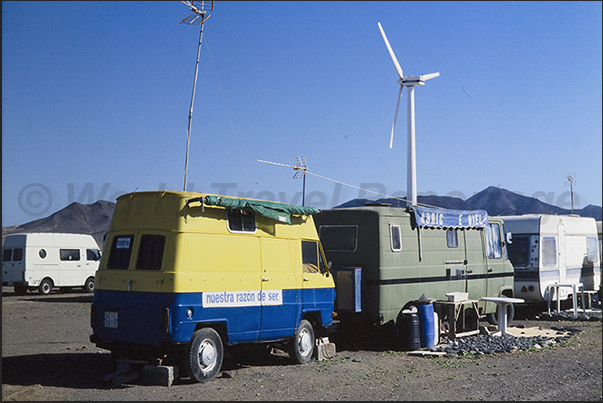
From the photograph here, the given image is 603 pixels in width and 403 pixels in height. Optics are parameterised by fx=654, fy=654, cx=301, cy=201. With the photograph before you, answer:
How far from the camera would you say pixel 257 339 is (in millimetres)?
10266

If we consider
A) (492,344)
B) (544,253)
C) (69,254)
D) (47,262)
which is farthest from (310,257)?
(69,254)

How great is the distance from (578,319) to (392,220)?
26.1 feet

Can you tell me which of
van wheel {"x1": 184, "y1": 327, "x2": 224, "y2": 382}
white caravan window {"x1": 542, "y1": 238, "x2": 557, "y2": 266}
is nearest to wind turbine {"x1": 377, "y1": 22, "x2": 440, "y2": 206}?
white caravan window {"x1": 542, "y1": 238, "x2": 557, "y2": 266}

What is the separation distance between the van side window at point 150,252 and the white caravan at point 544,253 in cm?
1249

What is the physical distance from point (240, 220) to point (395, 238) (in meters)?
4.11

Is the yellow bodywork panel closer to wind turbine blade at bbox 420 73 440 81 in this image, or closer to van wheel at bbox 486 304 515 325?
van wheel at bbox 486 304 515 325

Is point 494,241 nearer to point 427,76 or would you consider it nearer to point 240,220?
point 240,220

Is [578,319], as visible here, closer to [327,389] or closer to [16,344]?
[327,389]

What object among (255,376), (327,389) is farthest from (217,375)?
(327,389)

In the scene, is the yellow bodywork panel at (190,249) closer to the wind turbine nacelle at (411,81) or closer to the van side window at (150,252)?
the van side window at (150,252)

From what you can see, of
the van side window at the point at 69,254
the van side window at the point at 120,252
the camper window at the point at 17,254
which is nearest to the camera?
the van side window at the point at 120,252

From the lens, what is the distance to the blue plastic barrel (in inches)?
506

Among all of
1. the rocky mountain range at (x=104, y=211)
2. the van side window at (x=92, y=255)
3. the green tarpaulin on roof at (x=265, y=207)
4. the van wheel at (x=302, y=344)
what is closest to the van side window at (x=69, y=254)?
the van side window at (x=92, y=255)

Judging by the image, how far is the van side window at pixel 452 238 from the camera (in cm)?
1471
